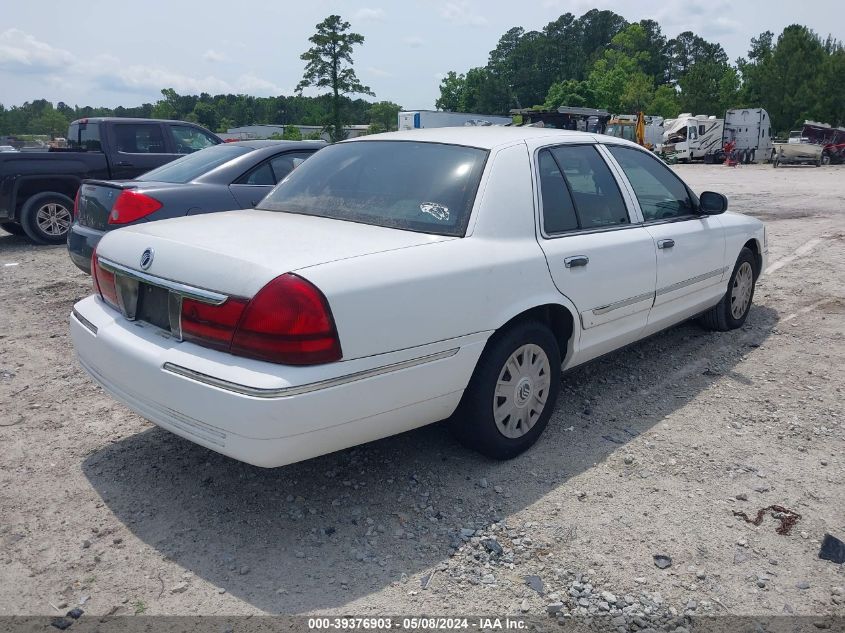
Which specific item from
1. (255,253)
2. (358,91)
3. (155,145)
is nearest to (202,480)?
(255,253)

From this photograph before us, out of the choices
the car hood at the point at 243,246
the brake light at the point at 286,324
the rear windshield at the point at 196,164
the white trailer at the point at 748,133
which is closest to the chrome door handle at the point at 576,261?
the car hood at the point at 243,246

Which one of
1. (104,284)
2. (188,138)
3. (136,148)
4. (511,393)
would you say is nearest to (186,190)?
(104,284)

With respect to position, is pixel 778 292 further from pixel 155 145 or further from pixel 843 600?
pixel 155 145

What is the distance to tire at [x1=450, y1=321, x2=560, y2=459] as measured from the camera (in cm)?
338

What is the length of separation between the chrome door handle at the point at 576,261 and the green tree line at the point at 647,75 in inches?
2181

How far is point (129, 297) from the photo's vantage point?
131 inches

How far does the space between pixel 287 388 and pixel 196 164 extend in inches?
197

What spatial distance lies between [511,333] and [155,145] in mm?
9295

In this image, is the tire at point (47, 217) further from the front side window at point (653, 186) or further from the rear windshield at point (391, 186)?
the front side window at point (653, 186)

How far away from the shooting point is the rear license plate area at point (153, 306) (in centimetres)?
312

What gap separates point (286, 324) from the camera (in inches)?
106

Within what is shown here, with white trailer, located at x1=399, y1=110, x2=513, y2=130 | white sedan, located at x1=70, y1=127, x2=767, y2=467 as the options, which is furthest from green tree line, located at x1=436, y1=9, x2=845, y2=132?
white sedan, located at x1=70, y1=127, x2=767, y2=467

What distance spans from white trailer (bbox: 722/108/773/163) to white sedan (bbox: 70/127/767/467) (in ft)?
Answer: 131

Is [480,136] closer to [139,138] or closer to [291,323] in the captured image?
[291,323]
